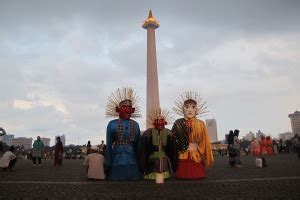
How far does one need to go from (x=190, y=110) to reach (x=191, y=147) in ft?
4.11

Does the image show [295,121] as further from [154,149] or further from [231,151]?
[154,149]

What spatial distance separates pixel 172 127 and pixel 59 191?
4.58 m

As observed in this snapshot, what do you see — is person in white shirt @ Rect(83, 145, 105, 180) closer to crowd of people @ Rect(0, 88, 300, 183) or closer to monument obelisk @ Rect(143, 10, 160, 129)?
crowd of people @ Rect(0, 88, 300, 183)

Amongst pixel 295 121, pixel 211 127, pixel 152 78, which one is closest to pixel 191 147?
pixel 152 78

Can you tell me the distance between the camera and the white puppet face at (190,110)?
34.3 ft

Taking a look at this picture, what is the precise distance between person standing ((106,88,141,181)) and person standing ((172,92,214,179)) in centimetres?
131

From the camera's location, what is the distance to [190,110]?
1045cm

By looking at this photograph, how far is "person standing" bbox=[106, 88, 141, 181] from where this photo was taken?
31.4 ft

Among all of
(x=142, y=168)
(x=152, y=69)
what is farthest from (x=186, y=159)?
(x=152, y=69)

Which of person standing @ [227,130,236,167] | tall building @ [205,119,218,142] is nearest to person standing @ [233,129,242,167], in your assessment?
person standing @ [227,130,236,167]

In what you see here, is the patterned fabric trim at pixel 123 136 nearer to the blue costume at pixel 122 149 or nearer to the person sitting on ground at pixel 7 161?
the blue costume at pixel 122 149

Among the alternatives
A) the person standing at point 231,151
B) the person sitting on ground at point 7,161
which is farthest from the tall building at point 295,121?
the person sitting on ground at point 7,161

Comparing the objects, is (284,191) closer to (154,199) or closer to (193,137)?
(154,199)

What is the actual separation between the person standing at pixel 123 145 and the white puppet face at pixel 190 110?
5.50ft
